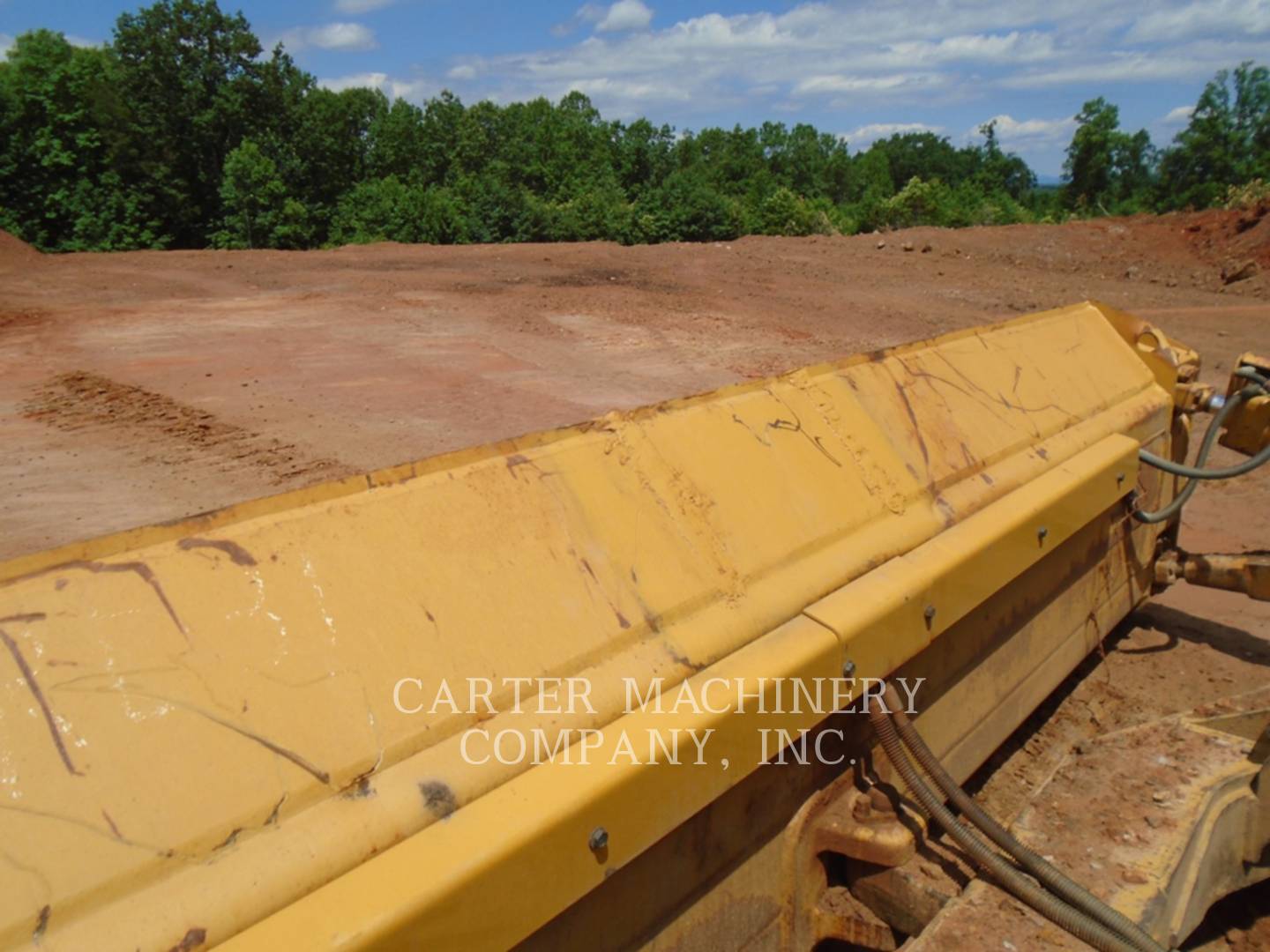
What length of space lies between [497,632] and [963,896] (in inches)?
44.9

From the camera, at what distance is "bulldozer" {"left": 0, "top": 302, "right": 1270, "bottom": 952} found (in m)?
1.24

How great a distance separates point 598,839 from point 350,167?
41082mm

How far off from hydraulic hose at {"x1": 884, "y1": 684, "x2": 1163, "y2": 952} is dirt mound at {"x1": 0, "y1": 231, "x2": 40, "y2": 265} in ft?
59.5

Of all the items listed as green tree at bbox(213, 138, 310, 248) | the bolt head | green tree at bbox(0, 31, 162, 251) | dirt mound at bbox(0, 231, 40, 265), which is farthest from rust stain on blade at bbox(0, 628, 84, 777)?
green tree at bbox(213, 138, 310, 248)

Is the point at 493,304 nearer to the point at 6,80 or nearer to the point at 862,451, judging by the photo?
the point at 862,451

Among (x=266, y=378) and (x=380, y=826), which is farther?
(x=266, y=378)

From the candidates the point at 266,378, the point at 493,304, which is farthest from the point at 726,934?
the point at 493,304

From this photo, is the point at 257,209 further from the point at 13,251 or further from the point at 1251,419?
the point at 1251,419

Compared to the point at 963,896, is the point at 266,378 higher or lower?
higher

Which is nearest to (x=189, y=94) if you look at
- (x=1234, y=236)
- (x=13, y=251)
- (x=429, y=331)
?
(x=13, y=251)

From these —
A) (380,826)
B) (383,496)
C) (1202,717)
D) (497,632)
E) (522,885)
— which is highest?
(383,496)

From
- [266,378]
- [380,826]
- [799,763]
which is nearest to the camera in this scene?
[380,826]

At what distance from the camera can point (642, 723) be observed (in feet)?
5.27

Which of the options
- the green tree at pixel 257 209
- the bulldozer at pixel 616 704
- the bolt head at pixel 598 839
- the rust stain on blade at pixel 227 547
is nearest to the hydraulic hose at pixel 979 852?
the bulldozer at pixel 616 704
